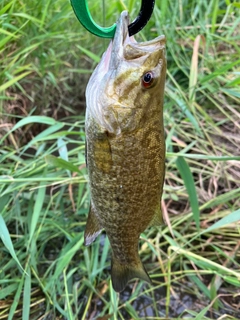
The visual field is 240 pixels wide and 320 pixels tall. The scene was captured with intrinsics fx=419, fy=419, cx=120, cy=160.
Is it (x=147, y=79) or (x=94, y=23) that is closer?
(x=94, y=23)

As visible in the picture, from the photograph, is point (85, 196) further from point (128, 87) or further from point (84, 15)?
point (84, 15)

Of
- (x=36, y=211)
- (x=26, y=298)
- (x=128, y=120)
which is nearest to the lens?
(x=128, y=120)

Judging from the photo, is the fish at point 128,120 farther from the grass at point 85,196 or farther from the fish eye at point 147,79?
the grass at point 85,196

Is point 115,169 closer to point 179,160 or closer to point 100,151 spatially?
point 100,151

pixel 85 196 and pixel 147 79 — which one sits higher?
pixel 147 79

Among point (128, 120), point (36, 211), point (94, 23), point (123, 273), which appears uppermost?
point (94, 23)

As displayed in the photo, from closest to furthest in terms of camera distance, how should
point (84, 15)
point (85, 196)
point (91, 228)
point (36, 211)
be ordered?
point (84, 15) < point (91, 228) < point (36, 211) < point (85, 196)

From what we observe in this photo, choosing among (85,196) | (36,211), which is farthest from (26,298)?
(85,196)

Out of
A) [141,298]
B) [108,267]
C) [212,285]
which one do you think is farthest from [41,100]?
[212,285]

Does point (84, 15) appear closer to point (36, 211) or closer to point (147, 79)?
point (147, 79)
